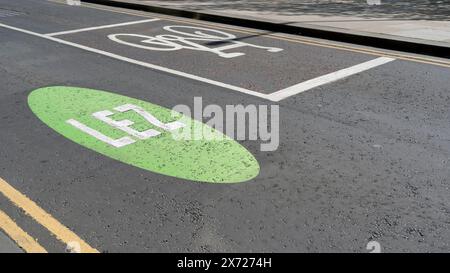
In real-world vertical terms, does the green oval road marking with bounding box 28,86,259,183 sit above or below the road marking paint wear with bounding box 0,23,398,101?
below

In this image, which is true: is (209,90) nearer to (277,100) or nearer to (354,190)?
(277,100)

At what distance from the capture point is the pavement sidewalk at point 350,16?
9.34 metres

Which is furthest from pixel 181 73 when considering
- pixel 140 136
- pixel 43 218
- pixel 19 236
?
pixel 19 236

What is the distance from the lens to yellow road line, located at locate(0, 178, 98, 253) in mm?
3479

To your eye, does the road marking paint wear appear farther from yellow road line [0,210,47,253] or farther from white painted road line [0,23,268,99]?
yellow road line [0,210,47,253]

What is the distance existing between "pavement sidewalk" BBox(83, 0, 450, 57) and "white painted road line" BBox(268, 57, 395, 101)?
47.8 inches

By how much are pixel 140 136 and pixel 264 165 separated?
1515 mm

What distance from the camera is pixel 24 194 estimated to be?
416cm

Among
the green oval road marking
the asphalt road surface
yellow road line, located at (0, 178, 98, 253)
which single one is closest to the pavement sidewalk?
the asphalt road surface

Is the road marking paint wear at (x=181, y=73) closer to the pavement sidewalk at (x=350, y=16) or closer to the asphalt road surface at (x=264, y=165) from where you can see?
the asphalt road surface at (x=264, y=165)

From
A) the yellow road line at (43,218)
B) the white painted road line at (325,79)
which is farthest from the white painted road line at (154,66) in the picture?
the yellow road line at (43,218)

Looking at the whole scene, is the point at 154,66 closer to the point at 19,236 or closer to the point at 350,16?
the point at 19,236

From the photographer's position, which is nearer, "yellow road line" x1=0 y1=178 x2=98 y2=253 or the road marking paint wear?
"yellow road line" x1=0 y1=178 x2=98 y2=253

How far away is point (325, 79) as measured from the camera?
7.20 meters
